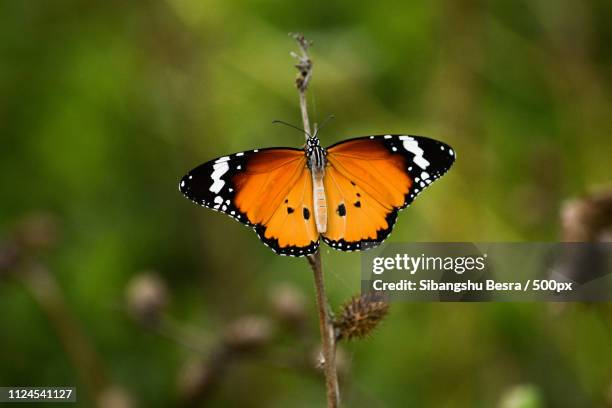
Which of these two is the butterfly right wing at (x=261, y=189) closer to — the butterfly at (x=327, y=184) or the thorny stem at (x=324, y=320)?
the butterfly at (x=327, y=184)

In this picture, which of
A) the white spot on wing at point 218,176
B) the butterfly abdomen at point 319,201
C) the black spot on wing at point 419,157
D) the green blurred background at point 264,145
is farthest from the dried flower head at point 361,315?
the green blurred background at point 264,145

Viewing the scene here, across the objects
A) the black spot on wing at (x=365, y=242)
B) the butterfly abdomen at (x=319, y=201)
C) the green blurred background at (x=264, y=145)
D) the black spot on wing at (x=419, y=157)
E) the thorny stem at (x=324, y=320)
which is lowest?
the thorny stem at (x=324, y=320)

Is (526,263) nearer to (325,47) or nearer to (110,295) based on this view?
(325,47)

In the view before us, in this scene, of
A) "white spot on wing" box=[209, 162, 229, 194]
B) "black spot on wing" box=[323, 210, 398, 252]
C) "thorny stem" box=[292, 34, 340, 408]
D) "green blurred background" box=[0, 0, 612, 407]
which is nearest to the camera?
"thorny stem" box=[292, 34, 340, 408]

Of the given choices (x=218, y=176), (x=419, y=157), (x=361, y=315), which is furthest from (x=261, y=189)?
(x=361, y=315)

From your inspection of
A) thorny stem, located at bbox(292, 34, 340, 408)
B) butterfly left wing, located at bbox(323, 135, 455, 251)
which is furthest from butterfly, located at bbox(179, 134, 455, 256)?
thorny stem, located at bbox(292, 34, 340, 408)

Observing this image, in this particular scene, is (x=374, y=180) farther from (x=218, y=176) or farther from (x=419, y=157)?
(x=218, y=176)

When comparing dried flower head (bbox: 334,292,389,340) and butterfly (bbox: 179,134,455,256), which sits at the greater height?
butterfly (bbox: 179,134,455,256)

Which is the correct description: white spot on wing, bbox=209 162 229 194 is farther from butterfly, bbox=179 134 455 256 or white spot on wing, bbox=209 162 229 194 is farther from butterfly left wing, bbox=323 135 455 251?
butterfly left wing, bbox=323 135 455 251
